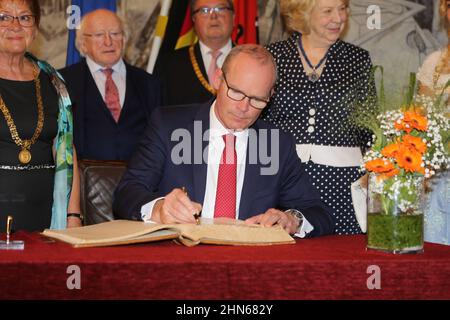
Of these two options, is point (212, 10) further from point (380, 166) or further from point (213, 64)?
point (380, 166)

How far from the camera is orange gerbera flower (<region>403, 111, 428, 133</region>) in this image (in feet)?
9.03

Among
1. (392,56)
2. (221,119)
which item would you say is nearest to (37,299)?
(221,119)

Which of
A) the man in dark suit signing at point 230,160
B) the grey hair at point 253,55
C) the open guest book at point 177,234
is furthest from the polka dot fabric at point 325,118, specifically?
the open guest book at point 177,234

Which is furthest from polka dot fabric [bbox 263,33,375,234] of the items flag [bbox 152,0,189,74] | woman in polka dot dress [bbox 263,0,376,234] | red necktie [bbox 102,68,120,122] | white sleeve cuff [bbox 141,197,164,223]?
flag [bbox 152,0,189,74]

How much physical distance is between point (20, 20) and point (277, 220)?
5.34 feet

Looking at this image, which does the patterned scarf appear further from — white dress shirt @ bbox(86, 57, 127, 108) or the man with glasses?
the man with glasses

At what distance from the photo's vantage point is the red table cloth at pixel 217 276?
230 centimetres

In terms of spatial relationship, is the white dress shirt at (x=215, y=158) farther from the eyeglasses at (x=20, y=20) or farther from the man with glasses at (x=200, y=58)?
the man with glasses at (x=200, y=58)

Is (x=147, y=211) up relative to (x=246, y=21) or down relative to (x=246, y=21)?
down

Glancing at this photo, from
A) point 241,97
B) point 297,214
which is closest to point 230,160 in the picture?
point 241,97

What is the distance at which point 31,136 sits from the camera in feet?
13.0

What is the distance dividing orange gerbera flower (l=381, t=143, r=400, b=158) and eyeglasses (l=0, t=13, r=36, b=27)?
6.31ft

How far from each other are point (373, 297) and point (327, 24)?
7.28 feet

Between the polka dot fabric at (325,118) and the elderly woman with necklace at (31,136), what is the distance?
1.04 m
